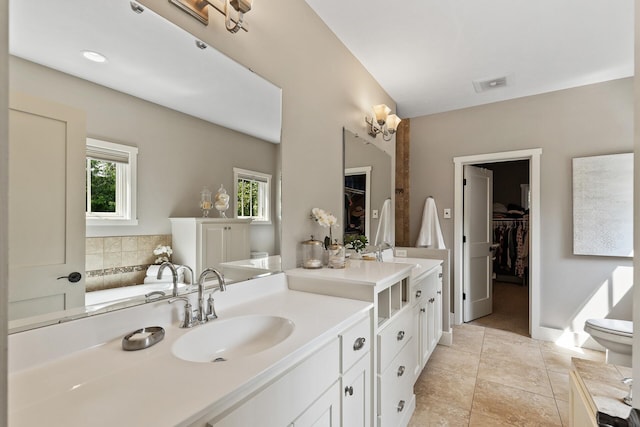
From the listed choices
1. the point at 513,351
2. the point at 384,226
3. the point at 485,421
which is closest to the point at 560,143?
the point at 384,226

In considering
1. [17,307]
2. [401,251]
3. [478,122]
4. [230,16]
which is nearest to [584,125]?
[478,122]

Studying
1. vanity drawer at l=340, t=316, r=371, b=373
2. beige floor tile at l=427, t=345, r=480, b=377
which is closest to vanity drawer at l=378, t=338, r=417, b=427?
vanity drawer at l=340, t=316, r=371, b=373

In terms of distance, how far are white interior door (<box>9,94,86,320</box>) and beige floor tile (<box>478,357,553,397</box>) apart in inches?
108

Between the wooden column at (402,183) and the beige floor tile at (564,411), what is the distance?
2.06 metres

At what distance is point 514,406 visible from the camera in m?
2.01

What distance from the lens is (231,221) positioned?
55.6 inches

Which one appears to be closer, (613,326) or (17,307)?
(17,307)

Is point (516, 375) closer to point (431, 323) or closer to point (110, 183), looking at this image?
point (431, 323)

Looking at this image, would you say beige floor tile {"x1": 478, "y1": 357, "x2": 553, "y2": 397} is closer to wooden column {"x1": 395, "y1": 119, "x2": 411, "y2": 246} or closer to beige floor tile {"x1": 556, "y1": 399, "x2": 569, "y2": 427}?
beige floor tile {"x1": 556, "y1": 399, "x2": 569, "y2": 427}

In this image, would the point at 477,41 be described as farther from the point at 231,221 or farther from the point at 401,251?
the point at 231,221

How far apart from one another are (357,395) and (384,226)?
1.99 meters

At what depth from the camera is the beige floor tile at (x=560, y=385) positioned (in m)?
2.12

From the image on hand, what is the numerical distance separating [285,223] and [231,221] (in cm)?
38

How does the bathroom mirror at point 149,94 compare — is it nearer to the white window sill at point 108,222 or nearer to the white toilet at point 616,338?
the white window sill at point 108,222
